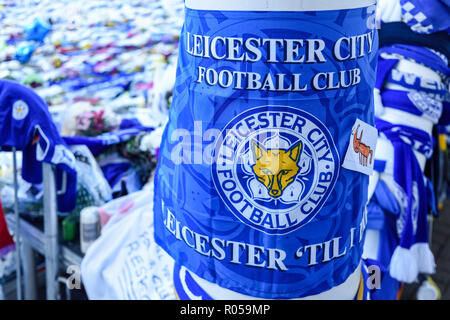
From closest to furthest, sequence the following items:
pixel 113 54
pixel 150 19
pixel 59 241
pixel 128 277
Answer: pixel 128 277
pixel 59 241
pixel 113 54
pixel 150 19

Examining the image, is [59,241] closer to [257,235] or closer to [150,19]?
[257,235]

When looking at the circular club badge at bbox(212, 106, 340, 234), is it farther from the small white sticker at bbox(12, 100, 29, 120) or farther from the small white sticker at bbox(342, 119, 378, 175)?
the small white sticker at bbox(12, 100, 29, 120)

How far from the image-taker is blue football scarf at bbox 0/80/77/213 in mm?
1857

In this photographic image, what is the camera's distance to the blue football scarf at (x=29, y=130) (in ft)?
6.09

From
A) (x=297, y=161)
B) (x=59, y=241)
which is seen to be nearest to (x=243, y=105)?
(x=297, y=161)

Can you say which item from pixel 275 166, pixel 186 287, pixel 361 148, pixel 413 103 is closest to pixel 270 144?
pixel 275 166

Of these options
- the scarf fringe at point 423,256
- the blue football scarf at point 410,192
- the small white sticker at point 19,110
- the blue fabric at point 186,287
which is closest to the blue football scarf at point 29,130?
the small white sticker at point 19,110

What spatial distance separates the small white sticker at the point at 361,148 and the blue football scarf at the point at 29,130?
1.42 m

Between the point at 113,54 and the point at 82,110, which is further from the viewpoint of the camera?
the point at 113,54

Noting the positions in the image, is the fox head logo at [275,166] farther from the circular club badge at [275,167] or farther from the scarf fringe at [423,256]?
the scarf fringe at [423,256]

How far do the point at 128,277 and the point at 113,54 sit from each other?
3793 mm

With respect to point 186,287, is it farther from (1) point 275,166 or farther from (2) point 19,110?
(2) point 19,110

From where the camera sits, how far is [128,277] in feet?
5.44

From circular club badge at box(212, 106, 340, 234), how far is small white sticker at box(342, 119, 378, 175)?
32 millimetres
